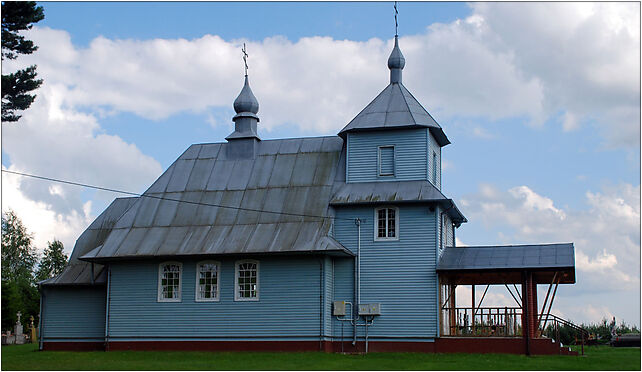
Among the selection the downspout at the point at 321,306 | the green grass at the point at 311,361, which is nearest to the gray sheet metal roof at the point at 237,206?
A: the downspout at the point at 321,306

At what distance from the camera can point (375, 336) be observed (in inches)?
1132

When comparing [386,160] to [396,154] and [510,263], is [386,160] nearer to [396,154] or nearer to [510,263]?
[396,154]

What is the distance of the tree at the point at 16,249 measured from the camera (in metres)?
59.3

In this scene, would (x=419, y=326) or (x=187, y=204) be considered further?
(x=187, y=204)

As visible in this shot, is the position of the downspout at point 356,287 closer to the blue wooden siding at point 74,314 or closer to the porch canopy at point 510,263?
the porch canopy at point 510,263

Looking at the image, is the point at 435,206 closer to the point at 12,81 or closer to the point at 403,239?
the point at 403,239

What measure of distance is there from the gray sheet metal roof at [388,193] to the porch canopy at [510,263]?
1830mm

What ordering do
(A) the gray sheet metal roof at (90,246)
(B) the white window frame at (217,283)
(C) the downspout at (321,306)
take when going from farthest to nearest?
(A) the gray sheet metal roof at (90,246) < (B) the white window frame at (217,283) < (C) the downspout at (321,306)

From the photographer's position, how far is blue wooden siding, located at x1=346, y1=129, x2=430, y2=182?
3011 cm

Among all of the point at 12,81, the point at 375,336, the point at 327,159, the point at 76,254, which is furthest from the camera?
the point at 76,254

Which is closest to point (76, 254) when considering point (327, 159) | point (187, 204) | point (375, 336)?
point (187, 204)

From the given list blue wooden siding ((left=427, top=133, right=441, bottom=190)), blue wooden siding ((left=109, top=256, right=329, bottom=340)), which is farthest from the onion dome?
blue wooden siding ((left=109, top=256, right=329, bottom=340))

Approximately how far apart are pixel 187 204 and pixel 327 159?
18.4ft


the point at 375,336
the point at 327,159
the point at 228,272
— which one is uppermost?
the point at 327,159
